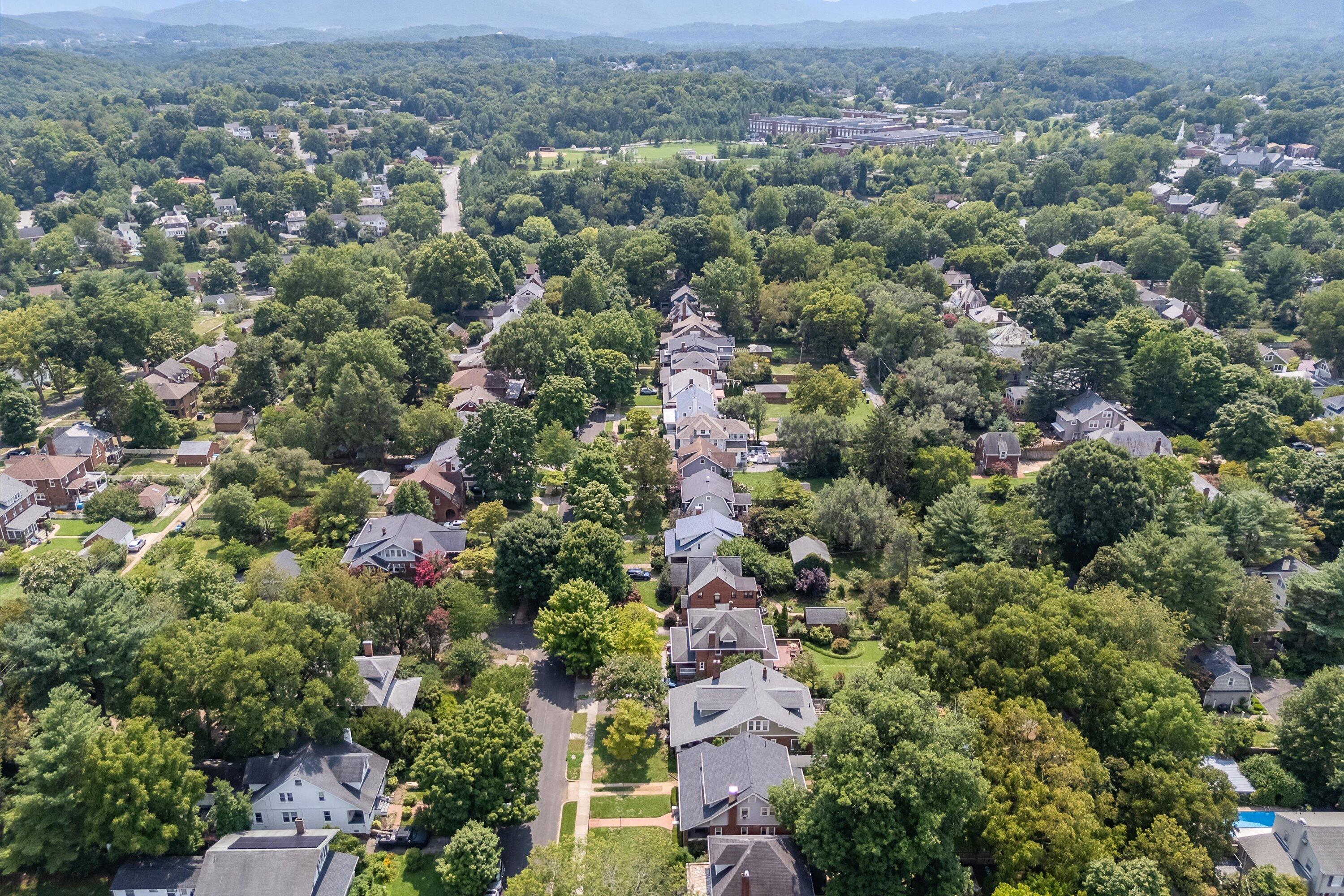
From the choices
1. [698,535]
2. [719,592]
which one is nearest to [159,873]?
[719,592]

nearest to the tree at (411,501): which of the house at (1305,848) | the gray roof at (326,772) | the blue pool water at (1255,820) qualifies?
the gray roof at (326,772)

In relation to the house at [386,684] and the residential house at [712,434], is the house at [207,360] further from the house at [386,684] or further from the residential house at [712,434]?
the house at [386,684]

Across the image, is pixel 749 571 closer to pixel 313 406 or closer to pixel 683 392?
pixel 683 392

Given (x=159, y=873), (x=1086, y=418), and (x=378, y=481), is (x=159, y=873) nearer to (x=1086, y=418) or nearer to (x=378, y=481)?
(x=378, y=481)

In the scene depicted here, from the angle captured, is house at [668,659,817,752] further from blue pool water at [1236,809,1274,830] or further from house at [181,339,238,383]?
house at [181,339,238,383]

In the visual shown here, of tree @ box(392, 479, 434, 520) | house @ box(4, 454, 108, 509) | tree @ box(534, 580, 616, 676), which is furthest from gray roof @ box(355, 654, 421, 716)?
house @ box(4, 454, 108, 509)

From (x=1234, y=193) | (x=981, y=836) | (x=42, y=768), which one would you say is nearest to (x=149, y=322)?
(x=42, y=768)

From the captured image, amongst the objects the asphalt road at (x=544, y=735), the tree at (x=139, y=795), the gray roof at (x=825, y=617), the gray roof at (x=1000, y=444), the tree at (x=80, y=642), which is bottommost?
the asphalt road at (x=544, y=735)
